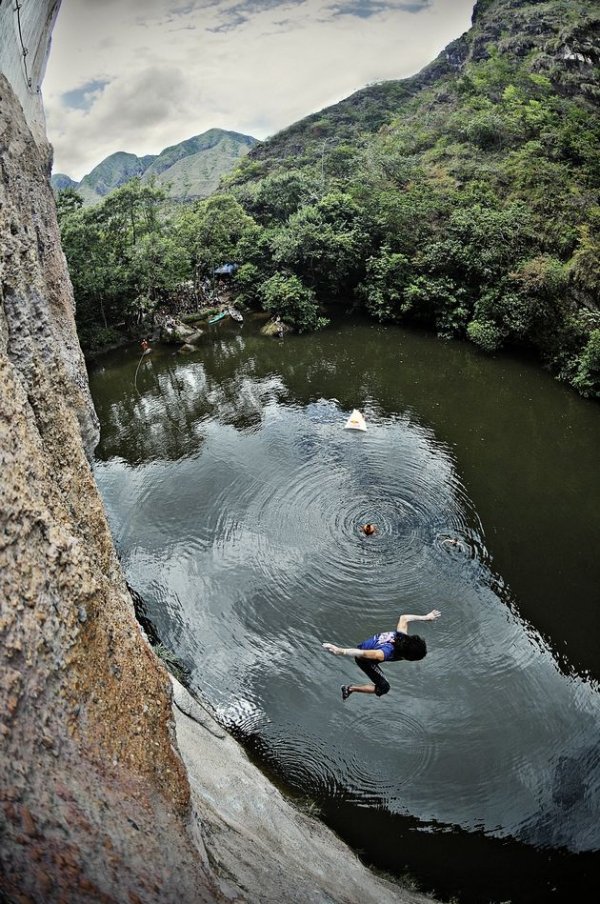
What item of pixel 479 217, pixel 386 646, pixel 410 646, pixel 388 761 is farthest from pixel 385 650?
pixel 479 217

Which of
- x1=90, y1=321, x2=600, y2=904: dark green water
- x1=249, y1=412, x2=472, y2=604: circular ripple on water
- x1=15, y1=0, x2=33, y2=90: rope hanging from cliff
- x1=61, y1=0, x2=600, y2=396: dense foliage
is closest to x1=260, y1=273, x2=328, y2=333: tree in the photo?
x1=61, y1=0, x2=600, y2=396: dense foliage

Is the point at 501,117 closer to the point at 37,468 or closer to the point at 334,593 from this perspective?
the point at 334,593

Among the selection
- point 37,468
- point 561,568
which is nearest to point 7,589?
point 37,468

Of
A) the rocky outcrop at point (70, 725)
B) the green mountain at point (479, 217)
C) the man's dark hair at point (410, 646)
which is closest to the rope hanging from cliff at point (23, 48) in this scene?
the rocky outcrop at point (70, 725)

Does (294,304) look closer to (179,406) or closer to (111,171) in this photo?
(179,406)

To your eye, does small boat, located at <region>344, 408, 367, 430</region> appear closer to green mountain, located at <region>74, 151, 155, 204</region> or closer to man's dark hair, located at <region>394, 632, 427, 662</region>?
man's dark hair, located at <region>394, 632, 427, 662</region>

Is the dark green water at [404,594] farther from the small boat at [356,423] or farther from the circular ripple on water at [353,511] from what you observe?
the small boat at [356,423]

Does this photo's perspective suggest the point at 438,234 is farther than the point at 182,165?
No
